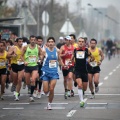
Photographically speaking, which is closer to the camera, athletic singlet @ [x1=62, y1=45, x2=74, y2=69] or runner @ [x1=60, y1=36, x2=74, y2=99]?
runner @ [x1=60, y1=36, x2=74, y2=99]

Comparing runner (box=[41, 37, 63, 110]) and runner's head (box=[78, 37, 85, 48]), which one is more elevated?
runner's head (box=[78, 37, 85, 48])

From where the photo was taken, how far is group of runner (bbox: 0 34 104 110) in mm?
17719

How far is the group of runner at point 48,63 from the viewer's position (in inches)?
698

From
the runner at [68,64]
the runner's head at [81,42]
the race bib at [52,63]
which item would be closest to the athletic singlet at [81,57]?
the runner's head at [81,42]

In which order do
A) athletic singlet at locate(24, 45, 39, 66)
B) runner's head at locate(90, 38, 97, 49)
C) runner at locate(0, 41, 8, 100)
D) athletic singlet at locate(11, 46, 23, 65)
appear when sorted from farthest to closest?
athletic singlet at locate(11, 46, 23, 65), runner's head at locate(90, 38, 97, 49), runner at locate(0, 41, 8, 100), athletic singlet at locate(24, 45, 39, 66)

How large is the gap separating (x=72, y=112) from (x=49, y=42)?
236cm

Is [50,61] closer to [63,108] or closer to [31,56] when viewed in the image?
[63,108]

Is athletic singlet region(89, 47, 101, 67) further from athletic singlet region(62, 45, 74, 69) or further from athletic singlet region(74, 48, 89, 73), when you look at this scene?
athletic singlet region(74, 48, 89, 73)

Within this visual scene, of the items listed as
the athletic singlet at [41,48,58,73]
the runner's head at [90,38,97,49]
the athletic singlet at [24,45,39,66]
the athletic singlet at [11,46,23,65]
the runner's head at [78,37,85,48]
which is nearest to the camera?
the athletic singlet at [41,48,58,73]

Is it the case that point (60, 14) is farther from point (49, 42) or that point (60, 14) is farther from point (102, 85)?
point (49, 42)

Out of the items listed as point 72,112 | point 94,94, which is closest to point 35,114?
point 72,112

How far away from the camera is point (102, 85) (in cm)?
2588

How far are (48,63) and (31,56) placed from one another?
2046 millimetres

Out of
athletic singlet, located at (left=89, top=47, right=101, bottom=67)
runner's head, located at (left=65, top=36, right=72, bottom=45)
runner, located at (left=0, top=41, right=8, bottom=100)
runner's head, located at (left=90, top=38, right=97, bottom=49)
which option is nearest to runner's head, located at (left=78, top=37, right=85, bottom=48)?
runner's head, located at (left=90, top=38, right=97, bottom=49)
